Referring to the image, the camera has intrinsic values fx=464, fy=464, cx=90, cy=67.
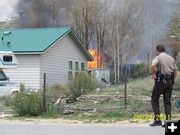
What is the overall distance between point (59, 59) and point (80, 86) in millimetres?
10265

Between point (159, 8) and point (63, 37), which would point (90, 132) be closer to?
point (63, 37)

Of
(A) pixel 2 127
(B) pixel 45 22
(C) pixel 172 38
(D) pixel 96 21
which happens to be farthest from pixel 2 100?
(B) pixel 45 22

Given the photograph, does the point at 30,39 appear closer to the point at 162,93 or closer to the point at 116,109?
the point at 116,109

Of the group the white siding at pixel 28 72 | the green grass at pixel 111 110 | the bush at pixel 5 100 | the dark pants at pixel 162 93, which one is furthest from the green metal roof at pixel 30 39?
the dark pants at pixel 162 93

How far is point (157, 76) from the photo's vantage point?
1095cm

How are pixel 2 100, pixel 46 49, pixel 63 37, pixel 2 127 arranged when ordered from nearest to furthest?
1. pixel 2 127
2. pixel 2 100
3. pixel 46 49
4. pixel 63 37

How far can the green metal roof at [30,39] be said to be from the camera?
27.0 metres

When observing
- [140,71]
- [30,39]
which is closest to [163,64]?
[30,39]

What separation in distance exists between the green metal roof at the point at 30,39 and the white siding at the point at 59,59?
0.63m

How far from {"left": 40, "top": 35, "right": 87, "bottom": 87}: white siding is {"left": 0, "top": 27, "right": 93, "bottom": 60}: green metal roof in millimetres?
626

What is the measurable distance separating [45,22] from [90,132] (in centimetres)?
4275

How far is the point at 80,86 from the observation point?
1959 cm

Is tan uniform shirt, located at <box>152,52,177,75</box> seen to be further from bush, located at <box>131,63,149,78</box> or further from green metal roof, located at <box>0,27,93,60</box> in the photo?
bush, located at <box>131,63,149,78</box>

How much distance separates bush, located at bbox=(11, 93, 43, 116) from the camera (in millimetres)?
15351
